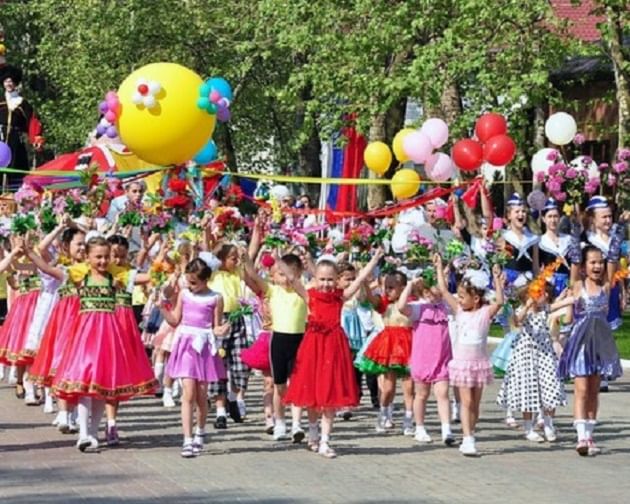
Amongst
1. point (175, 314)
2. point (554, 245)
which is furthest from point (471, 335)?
point (554, 245)

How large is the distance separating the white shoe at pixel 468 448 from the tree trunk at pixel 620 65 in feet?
39.4

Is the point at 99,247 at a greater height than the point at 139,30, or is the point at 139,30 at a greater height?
the point at 139,30

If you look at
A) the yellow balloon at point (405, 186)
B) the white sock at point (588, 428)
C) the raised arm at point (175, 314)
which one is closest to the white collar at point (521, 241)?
the yellow balloon at point (405, 186)

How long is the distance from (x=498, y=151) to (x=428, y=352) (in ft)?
11.9

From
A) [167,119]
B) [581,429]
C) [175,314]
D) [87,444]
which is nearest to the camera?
[87,444]

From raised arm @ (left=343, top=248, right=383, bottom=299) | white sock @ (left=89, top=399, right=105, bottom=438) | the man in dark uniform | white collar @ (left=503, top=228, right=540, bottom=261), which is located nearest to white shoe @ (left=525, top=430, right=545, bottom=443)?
raised arm @ (left=343, top=248, right=383, bottom=299)

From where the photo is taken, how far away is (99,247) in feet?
42.9

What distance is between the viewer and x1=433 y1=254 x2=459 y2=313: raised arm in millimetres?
13125

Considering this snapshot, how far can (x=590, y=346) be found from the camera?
13.1m

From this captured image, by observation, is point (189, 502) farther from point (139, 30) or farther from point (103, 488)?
point (139, 30)

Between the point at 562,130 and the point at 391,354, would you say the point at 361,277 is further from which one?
the point at 562,130

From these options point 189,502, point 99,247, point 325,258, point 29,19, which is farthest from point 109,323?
point 29,19

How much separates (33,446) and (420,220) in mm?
7823

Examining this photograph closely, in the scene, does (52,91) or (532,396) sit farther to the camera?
(52,91)
